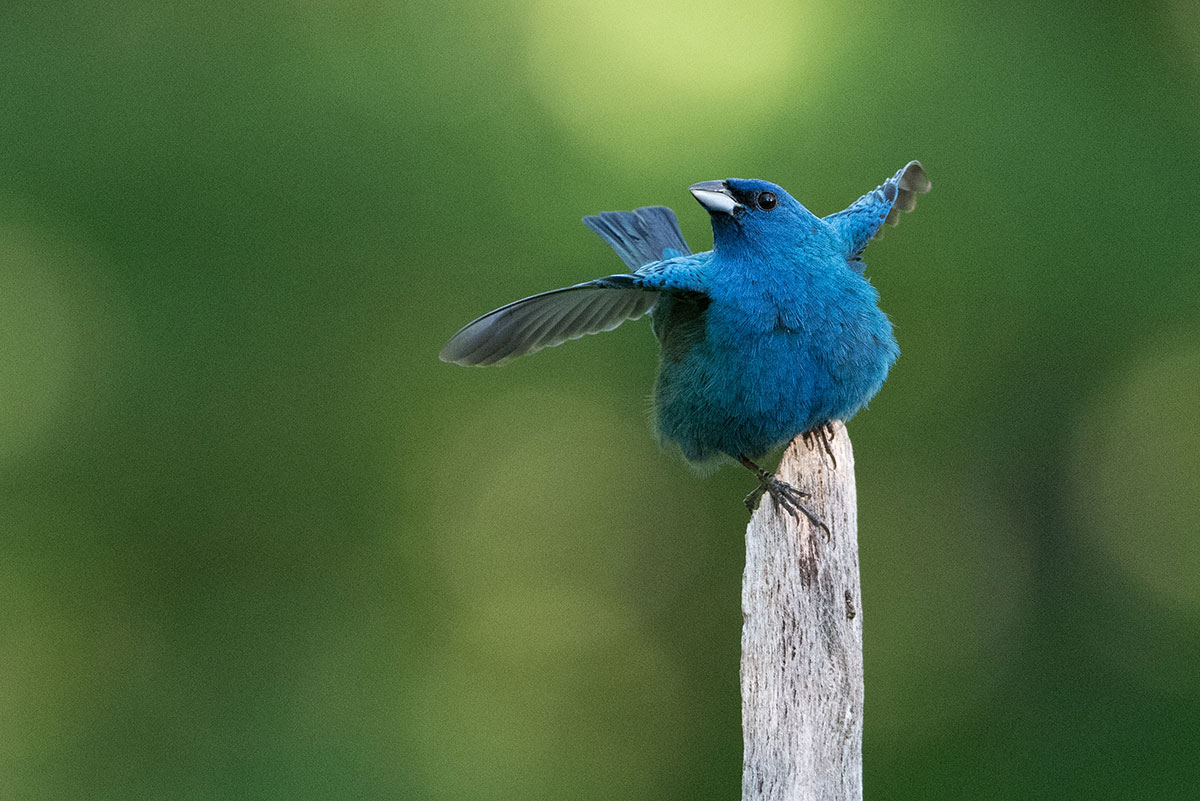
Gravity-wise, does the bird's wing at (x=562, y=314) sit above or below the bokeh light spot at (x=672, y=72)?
below

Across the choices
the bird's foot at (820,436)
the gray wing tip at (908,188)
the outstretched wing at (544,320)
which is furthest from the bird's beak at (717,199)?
the gray wing tip at (908,188)

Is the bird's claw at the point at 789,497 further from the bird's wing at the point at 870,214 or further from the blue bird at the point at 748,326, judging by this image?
the bird's wing at the point at 870,214

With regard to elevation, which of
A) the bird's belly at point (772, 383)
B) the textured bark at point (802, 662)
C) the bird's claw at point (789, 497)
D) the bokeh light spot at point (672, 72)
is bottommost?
the textured bark at point (802, 662)

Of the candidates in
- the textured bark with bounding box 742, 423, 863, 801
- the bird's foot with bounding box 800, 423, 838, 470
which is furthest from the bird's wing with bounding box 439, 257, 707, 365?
the textured bark with bounding box 742, 423, 863, 801

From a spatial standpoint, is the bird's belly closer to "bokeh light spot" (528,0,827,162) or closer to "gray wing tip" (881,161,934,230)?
"gray wing tip" (881,161,934,230)

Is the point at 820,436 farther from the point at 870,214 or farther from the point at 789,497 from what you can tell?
the point at 870,214

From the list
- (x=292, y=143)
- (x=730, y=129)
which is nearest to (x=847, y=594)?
(x=730, y=129)

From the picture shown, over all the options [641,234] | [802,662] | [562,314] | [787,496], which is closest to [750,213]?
[562,314]

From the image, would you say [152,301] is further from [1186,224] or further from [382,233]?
[1186,224]
